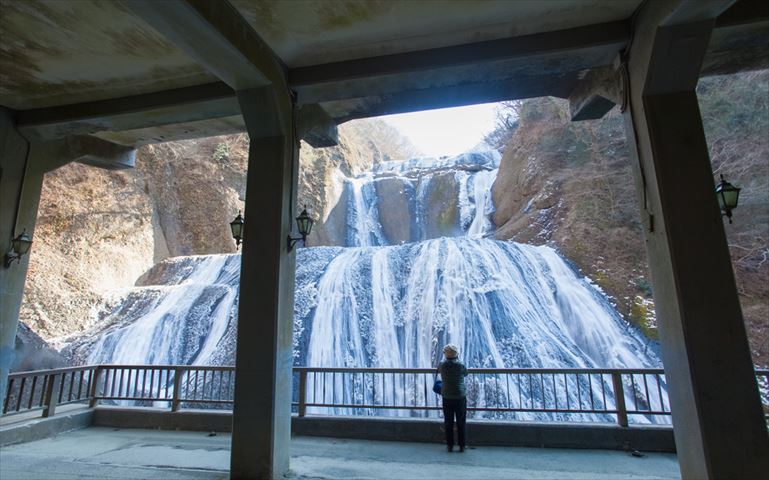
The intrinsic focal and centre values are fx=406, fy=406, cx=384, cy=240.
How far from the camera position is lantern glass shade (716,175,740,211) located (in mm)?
4270

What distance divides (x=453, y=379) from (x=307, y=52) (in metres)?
4.74

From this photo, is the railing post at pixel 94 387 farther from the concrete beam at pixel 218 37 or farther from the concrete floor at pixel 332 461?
the concrete beam at pixel 218 37

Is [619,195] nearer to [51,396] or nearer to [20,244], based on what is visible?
[20,244]

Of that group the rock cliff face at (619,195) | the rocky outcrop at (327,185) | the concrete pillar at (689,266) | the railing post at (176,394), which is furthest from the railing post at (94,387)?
the rocky outcrop at (327,185)

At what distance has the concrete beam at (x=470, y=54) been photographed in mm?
4633

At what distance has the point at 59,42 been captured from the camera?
476 centimetres

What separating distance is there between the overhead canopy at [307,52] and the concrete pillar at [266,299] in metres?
0.56

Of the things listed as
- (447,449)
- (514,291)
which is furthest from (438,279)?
Answer: (447,449)

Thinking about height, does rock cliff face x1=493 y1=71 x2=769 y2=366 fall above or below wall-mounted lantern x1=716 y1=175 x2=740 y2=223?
above

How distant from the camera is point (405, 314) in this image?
38.9 ft

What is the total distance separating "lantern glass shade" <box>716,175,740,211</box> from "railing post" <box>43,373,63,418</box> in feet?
31.9

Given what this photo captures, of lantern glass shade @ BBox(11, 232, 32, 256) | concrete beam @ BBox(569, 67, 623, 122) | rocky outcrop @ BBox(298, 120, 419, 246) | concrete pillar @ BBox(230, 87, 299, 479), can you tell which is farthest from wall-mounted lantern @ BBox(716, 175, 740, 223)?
rocky outcrop @ BBox(298, 120, 419, 246)

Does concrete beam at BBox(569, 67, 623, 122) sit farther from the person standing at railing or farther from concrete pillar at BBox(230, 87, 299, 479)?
concrete pillar at BBox(230, 87, 299, 479)

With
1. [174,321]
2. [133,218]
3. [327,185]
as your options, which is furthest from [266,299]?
[327,185]
